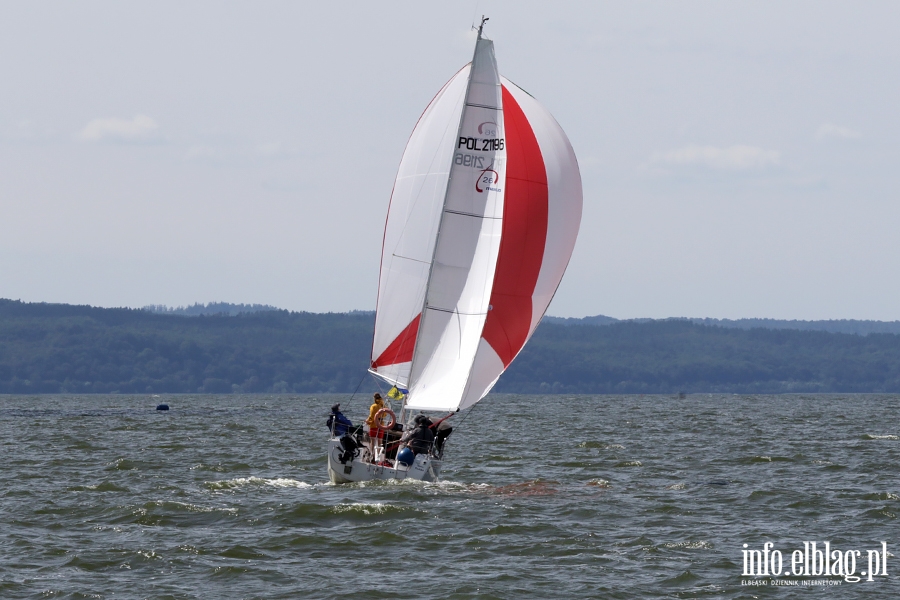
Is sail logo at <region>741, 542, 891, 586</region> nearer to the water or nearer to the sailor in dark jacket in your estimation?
the water

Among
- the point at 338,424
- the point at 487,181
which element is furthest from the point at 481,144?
the point at 338,424

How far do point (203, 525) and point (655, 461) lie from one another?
51.6 ft

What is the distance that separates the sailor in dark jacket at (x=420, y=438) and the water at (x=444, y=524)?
0.79m

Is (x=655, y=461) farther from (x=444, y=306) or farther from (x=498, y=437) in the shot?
(x=498, y=437)

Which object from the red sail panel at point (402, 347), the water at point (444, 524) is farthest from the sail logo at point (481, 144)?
the water at point (444, 524)

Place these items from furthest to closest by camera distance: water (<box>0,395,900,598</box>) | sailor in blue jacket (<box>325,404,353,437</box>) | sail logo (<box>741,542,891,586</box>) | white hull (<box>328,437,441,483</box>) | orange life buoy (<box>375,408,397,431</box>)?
sailor in blue jacket (<box>325,404,353,437</box>), orange life buoy (<box>375,408,397,431</box>), white hull (<box>328,437,441,483</box>), sail logo (<box>741,542,891,586</box>), water (<box>0,395,900,598</box>)

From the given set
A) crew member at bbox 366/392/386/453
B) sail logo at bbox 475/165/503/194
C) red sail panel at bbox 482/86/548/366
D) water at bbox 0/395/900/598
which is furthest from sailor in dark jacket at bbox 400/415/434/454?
sail logo at bbox 475/165/503/194

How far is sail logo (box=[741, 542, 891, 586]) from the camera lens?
16.6 meters

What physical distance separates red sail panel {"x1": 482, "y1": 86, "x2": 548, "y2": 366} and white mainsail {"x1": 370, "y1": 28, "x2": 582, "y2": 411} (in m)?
0.02

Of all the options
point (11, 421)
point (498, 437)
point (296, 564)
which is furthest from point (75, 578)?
point (11, 421)

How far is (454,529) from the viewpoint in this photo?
65.0 ft

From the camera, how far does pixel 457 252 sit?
24766 millimetres

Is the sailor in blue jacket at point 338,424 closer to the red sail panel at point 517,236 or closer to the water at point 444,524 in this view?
the water at point 444,524

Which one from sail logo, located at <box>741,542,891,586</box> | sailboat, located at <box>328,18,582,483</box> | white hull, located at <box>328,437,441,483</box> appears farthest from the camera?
sailboat, located at <box>328,18,582,483</box>
